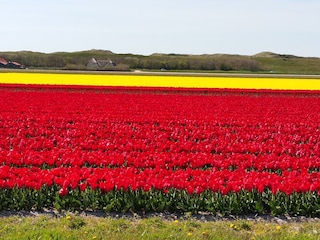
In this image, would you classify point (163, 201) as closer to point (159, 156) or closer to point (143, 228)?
point (143, 228)

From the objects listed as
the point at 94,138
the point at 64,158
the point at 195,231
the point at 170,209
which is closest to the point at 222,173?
the point at 170,209

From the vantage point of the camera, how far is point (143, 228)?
7.06m

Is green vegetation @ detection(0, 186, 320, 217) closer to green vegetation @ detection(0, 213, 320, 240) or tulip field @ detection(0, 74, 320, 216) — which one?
tulip field @ detection(0, 74, 320, 216)

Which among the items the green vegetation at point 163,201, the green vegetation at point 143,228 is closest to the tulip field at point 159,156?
the green vegetation at point 163,201

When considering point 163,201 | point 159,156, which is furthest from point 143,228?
point 159,156

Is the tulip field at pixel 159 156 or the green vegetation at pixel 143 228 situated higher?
the tulip field at pixel 159 156

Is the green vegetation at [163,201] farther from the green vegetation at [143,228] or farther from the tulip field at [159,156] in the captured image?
the green vegetation at [143,228]

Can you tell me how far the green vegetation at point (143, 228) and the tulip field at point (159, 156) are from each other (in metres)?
0.43

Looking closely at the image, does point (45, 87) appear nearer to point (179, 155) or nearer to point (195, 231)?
point (179, 155)

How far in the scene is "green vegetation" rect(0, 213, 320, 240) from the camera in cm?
664

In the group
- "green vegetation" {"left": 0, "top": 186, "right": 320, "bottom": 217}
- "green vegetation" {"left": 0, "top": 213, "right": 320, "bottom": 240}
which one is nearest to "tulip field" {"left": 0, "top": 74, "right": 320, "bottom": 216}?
"green vegetation" {"left": 0, "top": 186, "right": 320, "bottom": 217}

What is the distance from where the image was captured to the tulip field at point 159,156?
796 centimetres

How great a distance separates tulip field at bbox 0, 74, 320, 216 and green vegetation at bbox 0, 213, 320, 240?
43 cm

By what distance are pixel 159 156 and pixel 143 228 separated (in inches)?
147
